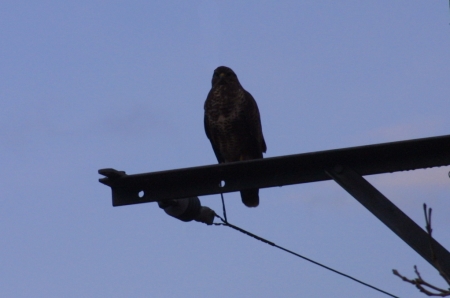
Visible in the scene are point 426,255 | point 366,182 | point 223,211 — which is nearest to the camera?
point 426,255

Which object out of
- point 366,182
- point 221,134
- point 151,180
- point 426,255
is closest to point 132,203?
point 151,180

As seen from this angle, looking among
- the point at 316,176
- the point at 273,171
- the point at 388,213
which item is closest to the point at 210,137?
the point at 273,171

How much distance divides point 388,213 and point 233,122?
4.27 meters

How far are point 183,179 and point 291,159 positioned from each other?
2.21ft

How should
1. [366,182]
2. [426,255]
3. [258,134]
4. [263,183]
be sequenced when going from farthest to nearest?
[258,134]
[263,183]
[366,182]
[426,255]

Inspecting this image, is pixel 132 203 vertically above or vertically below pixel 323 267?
above

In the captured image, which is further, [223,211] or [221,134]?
[221,134]

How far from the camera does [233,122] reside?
811cm

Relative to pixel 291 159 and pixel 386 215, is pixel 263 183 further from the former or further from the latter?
pixel 386 215

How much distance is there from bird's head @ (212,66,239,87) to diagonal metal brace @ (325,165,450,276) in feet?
13.9

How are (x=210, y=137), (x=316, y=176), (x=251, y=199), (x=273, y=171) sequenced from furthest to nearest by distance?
(x=210, y=137)
(x=251, y=199)
(x=273, y=171)
(x=316, y=176)

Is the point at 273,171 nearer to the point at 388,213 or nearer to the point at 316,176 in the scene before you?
the point at 316,176

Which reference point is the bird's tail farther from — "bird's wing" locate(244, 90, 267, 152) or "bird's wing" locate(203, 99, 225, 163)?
"bird's wing" locate(203, 99, 225, 163)

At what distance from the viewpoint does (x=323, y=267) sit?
14.1 ft
